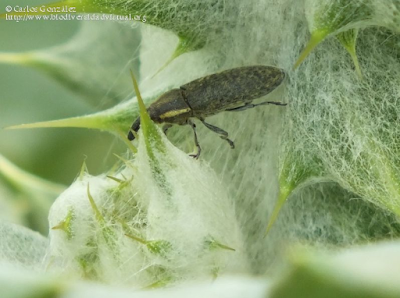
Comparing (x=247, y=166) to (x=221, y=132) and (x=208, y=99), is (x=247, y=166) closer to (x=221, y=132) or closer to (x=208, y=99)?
(x=221, y=132)

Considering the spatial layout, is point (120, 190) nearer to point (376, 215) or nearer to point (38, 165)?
point (376, 215)

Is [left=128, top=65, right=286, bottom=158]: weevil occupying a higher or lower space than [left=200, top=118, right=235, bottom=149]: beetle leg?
higher

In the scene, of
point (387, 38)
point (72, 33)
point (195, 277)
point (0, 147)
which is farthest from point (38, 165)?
point (387, 38)

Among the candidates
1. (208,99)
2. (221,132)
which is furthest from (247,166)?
(208,99)

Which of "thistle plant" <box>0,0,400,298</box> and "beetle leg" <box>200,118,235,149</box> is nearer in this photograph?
"thistle plant" <box>0,0,400,298</box>

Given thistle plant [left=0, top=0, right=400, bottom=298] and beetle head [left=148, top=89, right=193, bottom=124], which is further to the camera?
beetle head [left=148, top=89, right=193, bottom=124]

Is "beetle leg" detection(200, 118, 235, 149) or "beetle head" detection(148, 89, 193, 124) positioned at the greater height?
"beetle head" detection(148, 89, 193, 124)
